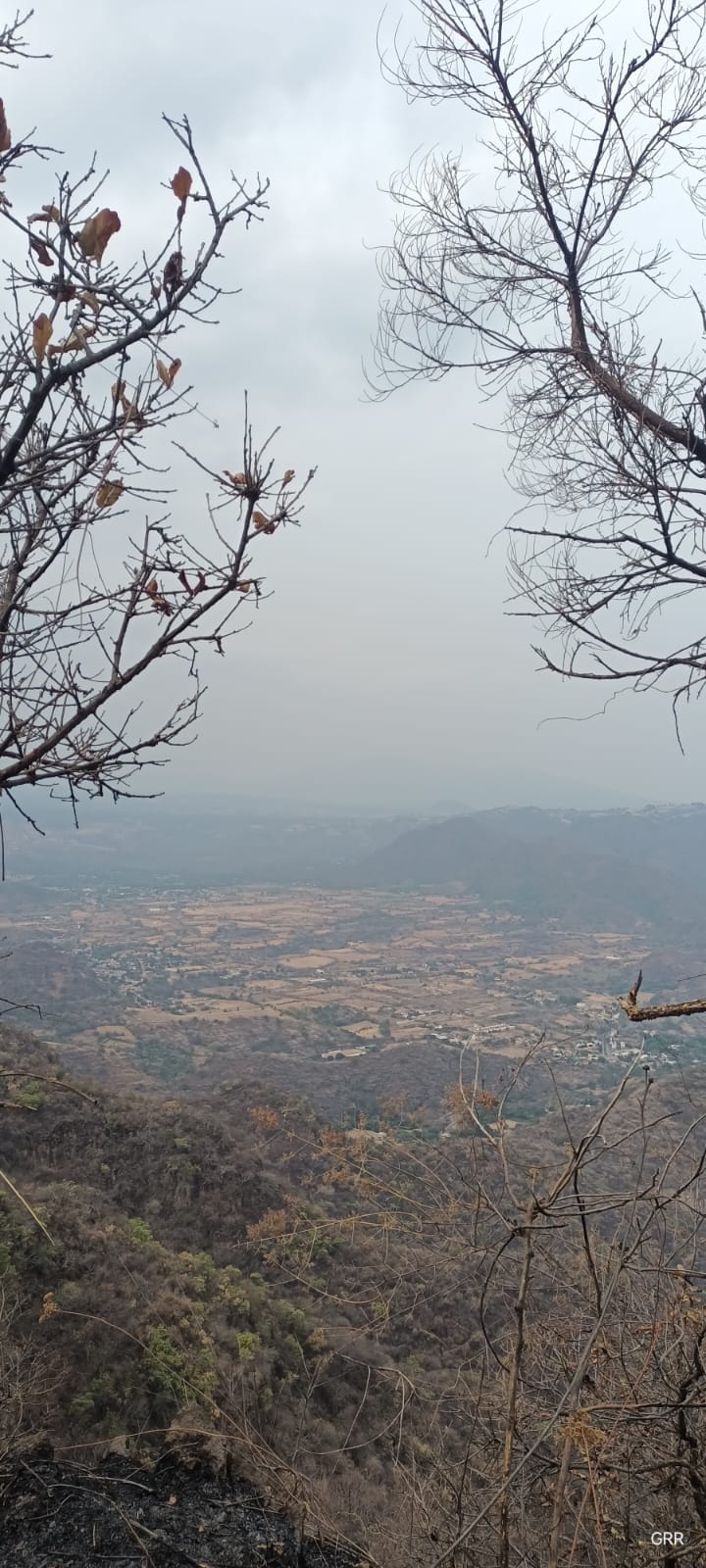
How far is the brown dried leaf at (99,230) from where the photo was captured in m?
1.65

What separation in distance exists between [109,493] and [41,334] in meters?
0.39

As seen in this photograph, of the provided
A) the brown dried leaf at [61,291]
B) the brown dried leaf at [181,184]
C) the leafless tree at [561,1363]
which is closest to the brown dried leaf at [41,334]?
the brown dried leaf at [61,291]

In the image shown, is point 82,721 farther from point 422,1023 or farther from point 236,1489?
point 422,1023

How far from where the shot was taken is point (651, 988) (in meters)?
39.6

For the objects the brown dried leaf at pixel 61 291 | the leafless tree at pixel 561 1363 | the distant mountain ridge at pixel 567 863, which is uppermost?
the brown dried leaf at pixel 61 291

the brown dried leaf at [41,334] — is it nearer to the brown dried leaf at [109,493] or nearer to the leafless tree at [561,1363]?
the brown dried leaf at [109,493]

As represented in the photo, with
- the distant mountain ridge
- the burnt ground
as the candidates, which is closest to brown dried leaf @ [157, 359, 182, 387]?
the burnt ground

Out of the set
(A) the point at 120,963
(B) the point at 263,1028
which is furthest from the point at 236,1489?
(A) the point at 120,963

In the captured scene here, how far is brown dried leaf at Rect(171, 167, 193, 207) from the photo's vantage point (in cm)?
174

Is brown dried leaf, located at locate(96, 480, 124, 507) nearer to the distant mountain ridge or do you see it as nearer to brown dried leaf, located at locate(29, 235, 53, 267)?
brown dried leaf, located at locate(29, 235, 53, 267)

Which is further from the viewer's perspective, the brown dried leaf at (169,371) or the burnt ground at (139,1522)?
the burnt ground at (139,1522)

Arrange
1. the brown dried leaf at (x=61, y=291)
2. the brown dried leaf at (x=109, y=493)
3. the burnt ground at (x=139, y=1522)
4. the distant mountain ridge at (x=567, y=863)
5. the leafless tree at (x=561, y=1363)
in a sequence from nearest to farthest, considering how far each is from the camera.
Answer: the leafless tree at (x=561, y=1363)
the brown dried leaf at (x=61, y=291)
the brown dried leaf at (x=109, y=493)
the burnt ground at (x=139, y=1522)
the distant mountain ridge at (x=567, y=863)

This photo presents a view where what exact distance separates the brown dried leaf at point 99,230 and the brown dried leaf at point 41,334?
19cm

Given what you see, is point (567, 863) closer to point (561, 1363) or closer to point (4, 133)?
point (561, 1363)
